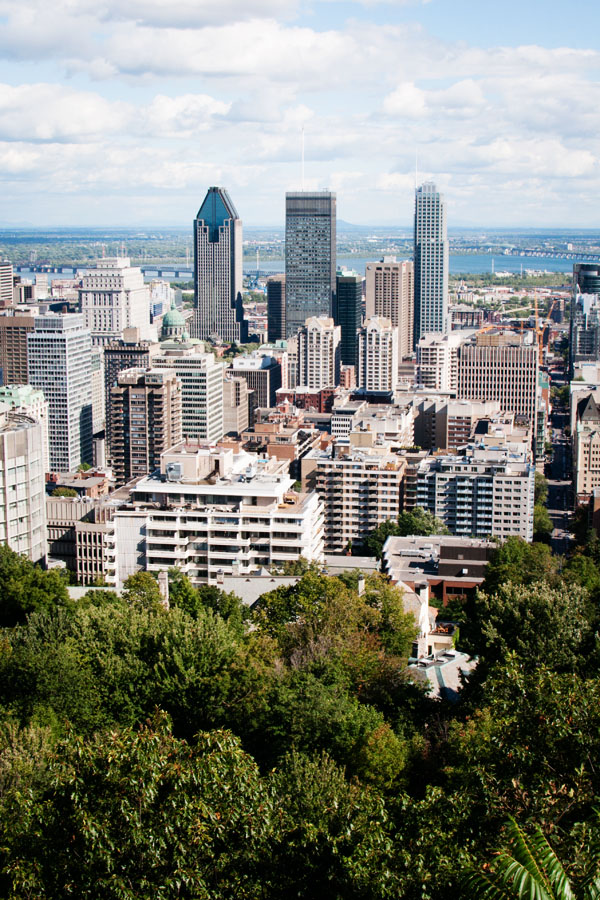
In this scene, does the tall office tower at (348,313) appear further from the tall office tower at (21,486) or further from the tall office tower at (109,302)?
the tall office tower at (21,486)

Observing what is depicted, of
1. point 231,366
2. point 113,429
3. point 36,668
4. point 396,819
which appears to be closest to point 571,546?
Answer: point 113,429

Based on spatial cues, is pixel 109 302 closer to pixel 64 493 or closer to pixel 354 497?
pixel 64 493

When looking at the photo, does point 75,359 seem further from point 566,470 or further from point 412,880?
point 412,880

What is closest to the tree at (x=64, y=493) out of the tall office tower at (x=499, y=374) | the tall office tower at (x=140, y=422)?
the tall office tower at (x=140, y=422)

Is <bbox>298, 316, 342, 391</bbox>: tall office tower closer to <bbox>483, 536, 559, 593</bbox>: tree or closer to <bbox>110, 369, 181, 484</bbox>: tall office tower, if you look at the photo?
<bbox>110, 369, 181, 484</bbox>: tall office tower

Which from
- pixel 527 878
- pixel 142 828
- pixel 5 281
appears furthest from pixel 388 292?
pixel 527 878

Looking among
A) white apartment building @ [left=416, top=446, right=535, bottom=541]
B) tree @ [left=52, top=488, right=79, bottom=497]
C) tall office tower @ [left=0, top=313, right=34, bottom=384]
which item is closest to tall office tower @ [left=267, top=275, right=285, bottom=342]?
tall office tower @ [left=0, top=313, right=34, bottom=384]
